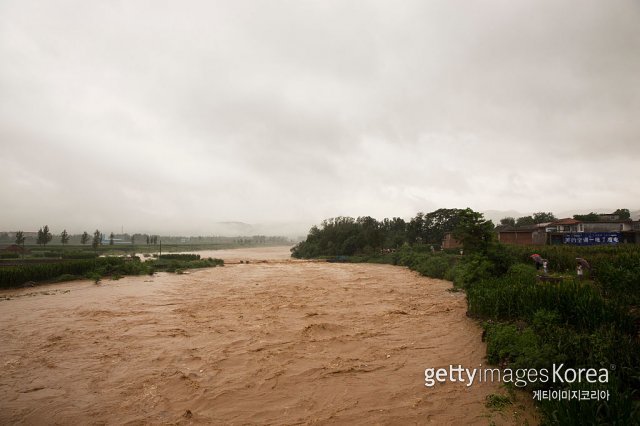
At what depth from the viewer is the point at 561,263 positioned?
75.5ft

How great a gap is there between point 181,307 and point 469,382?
14734 millimetres

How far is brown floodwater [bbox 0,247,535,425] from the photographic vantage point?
5.93 m

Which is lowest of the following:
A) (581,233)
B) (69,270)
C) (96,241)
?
(69,270)

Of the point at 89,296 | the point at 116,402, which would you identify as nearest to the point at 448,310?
the point at 116,402

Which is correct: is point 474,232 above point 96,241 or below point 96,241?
above

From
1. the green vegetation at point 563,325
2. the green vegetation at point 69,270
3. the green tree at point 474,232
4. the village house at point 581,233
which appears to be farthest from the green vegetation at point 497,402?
the village house at point 581,233

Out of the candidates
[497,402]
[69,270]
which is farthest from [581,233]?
[69,270]

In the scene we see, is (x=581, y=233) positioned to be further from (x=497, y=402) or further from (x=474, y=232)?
(x=497, y=402)

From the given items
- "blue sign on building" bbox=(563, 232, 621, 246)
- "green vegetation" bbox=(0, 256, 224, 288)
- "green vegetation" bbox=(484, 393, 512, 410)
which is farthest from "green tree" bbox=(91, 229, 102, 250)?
"blue sign on building" bbox=(563, 232, 621, 246)

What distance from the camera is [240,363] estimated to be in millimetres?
8484

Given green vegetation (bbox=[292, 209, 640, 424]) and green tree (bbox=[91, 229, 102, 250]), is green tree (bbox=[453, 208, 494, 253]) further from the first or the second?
green tree (bbox=[91, 229, 102, 250])

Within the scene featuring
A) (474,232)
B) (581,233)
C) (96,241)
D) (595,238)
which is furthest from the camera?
(96,241)

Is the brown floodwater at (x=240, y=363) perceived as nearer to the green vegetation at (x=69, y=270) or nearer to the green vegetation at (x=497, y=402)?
the green vegetation at (x=497, y=402)

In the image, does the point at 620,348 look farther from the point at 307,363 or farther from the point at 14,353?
the point at 14,353
